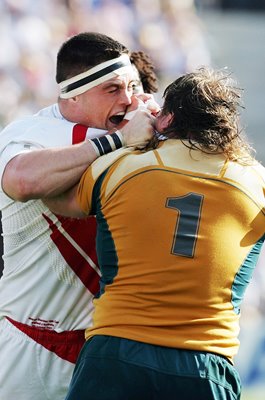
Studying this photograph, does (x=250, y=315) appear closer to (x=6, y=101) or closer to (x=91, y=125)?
(x=6, y=101)

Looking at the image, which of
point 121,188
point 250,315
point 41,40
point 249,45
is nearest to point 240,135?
point 121,188

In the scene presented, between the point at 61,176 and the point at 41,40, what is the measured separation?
5792mm

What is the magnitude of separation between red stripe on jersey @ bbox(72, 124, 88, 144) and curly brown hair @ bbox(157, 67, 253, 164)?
1.62 ft

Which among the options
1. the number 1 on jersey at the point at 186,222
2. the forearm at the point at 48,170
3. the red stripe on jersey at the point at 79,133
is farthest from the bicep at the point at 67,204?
the number 1 on jersey at the point at 186,222

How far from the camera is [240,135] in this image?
3.40m

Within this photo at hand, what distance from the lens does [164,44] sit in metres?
10.2

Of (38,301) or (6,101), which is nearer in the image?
(38,301)

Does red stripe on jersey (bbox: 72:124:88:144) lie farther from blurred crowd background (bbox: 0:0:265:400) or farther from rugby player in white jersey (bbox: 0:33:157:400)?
blurred crowd background (bbox: 0:0:265:400)

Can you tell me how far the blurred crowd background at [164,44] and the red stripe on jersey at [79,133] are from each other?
3.62m

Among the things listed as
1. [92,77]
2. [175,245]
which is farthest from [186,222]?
[92,77]

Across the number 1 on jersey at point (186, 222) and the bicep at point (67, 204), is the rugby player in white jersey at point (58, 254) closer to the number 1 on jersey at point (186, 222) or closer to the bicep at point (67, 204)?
the bicep at point (67, 204)

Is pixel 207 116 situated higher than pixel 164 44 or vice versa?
pixel 207 116

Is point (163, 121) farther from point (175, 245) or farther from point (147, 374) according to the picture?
point (147, 374)

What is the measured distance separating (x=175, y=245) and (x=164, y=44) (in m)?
7.28
